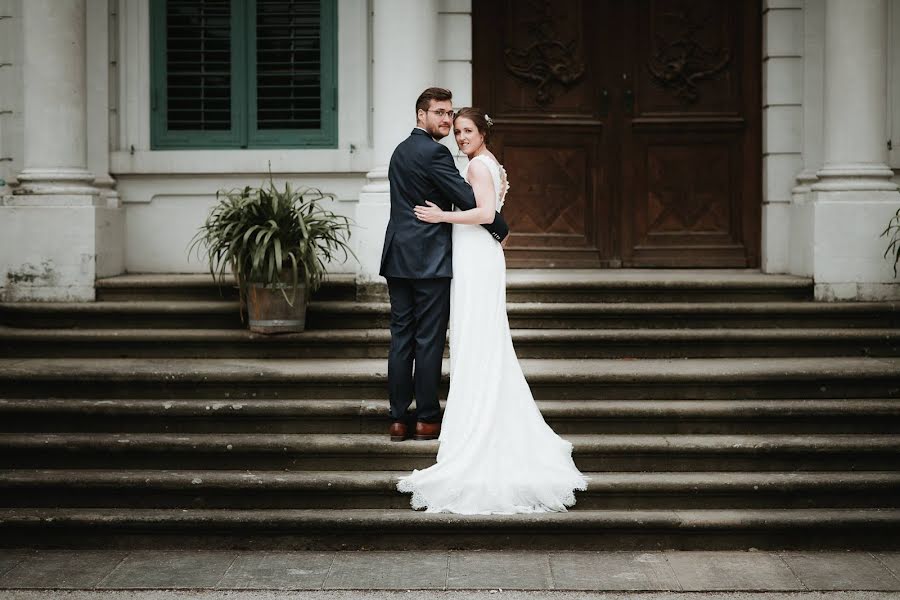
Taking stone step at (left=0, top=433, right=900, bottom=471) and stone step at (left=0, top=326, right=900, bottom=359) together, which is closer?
stone step at (left=0, top=433, right=900, bottom=471)

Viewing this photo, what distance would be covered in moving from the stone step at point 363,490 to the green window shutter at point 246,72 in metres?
3.35

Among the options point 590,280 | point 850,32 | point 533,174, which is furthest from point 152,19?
point 850,32

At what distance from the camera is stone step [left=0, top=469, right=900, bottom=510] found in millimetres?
5957

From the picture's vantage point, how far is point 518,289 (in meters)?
7.68

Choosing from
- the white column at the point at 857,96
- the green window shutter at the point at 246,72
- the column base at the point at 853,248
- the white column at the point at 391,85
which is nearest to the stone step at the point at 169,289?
the white column at the point at 391,85

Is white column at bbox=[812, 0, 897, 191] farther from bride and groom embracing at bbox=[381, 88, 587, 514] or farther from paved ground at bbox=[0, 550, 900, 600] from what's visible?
paved ground at bbox=[0, 550, 900, 600]

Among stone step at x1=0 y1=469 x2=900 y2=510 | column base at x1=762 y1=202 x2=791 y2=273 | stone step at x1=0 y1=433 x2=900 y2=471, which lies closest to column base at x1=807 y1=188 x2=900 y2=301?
column base at x1=762 y1=202 x2=791 y2=273

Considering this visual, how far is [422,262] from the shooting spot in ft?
20.0

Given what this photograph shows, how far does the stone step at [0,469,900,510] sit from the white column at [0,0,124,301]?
2.10 m

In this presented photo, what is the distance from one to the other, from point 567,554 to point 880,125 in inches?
159

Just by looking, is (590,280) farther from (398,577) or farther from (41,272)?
(41,272)

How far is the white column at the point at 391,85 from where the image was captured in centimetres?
780

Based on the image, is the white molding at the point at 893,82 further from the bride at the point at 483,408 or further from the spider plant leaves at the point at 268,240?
the spider plant leaves at the point at 268,240

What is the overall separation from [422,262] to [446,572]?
163 cm
